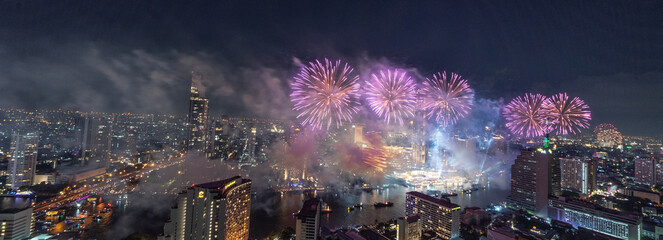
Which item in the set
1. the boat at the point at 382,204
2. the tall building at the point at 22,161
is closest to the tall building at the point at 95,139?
the tall building at the point at 22,161

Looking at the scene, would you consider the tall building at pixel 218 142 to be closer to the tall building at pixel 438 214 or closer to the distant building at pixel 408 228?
the tall building at pixel 438 214

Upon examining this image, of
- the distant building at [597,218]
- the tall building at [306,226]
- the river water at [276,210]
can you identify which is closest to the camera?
the tall building at [306,226]

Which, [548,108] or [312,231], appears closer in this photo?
[312,231]

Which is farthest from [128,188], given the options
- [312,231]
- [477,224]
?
[477,224]

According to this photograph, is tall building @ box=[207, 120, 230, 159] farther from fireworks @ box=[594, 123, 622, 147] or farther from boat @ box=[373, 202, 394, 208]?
fireworks @ box=[594, 123, 622, 147]

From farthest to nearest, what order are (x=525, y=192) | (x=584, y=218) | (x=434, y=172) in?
(x=434, y=172) < (x=525, y=192) < (x=584, y=218)

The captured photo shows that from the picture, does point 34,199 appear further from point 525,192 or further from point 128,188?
point 525,192

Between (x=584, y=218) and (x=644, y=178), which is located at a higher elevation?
(x=644, y=178)

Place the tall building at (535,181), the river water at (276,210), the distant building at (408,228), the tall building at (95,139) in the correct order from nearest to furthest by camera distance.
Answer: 1. the distant building at (408,228)
2. the river water at (276,210)
3. the tall building at (535,181)
4. the tall building at (95,139)
